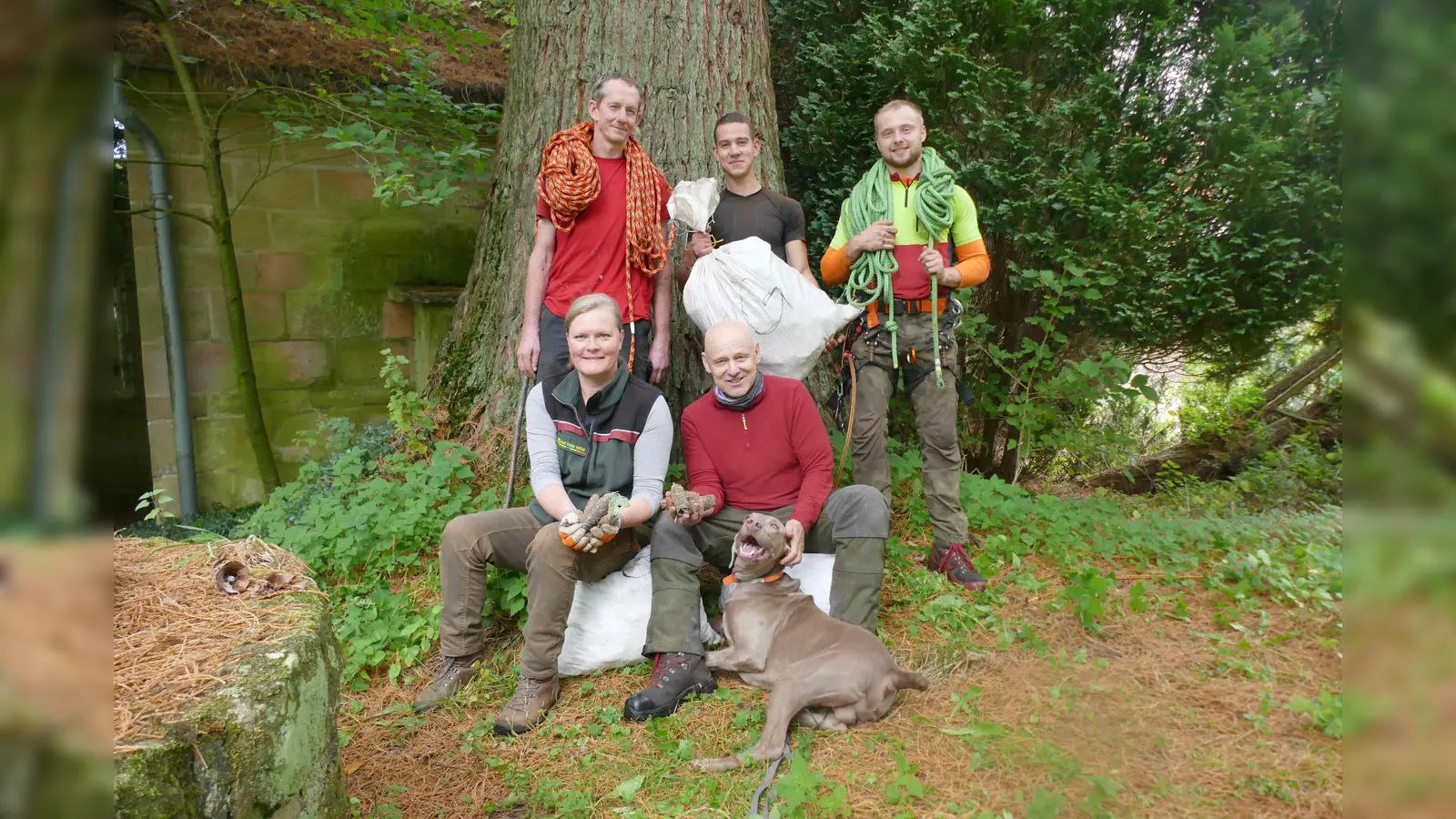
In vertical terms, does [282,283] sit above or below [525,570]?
above

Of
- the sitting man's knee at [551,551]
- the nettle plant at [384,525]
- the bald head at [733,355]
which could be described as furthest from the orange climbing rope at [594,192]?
the nettle plant at [384,525]

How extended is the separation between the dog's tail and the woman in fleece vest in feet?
3.76

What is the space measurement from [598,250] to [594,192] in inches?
10.1

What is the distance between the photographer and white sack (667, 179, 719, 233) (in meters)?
3.87

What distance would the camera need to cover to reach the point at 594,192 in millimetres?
3715

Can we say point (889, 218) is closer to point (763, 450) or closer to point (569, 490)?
point (763, 450)

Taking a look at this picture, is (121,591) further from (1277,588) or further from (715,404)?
(1277,588)

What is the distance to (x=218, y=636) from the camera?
224 centimetres

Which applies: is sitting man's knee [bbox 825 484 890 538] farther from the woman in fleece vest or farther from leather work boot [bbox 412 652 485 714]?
leather work boot [bbox 412 652 485 714]

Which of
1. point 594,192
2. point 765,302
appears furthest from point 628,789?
point 594,192

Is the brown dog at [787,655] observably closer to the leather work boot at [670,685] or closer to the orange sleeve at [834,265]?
the leather work boot at [670,685]

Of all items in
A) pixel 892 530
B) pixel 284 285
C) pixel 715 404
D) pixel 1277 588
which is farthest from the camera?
pixel 284 285

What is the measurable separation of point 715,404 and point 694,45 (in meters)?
Result: 2.20
